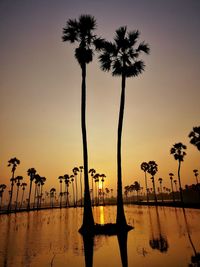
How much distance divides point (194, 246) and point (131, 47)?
18613 mm

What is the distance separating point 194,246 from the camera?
11.5 metres

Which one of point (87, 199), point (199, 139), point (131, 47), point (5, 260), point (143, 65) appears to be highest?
point (131, 47)

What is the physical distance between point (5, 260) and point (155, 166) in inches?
3043

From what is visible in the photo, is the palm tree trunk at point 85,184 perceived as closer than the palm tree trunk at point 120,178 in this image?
Yes

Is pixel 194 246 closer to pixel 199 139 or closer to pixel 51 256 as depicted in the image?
pixel 51 256

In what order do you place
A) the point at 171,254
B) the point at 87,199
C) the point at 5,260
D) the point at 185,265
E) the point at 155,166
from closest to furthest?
1. the point at 185,265
2. the point at 171,254
3. the point at 5,260
4. the point at 87,199
5. the point at 155,166

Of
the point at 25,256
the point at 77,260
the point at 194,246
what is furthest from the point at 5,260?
the point at 194,246

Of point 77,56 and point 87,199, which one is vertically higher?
point 77,56

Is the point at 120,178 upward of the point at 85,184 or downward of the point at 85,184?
upward

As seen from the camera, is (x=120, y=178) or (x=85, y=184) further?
(x=85, y=184)

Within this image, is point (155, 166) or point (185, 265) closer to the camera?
point (185, 265)

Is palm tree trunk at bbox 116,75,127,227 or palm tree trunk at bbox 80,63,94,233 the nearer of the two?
palm tree trunk at bbox 80,63,94,233

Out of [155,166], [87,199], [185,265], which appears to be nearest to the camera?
[185,265]

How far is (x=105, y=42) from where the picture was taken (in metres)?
23.7
